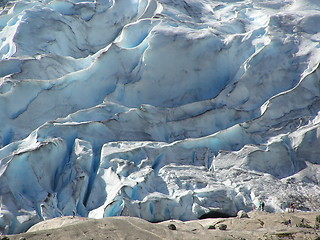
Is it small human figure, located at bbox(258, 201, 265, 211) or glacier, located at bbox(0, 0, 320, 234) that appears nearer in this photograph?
small human figure, located at bbox(258, 201, 265, 211)

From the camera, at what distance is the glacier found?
21062 millimetres

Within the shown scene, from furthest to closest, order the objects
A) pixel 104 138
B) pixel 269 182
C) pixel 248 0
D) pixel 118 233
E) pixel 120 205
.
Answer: pixel 248 0, pixel 104 138, pixel 269 182, pixel 120 205, pixel 118 233

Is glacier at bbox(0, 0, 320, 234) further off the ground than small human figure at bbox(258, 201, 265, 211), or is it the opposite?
glacier at bbox(0, 0, 320, 234)

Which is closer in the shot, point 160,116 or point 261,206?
point 261,206

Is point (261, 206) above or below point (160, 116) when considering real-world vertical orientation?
below

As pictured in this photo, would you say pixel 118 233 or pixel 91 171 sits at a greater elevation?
pixel 118 233

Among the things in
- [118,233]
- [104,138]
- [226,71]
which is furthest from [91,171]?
[226,71]

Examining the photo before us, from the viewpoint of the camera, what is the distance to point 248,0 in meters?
33.3

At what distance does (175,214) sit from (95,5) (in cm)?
1501

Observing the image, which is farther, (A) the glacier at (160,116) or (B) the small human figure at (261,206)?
A: (A) the glacier at (160,116)

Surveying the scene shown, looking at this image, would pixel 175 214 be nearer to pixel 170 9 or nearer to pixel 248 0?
pixel 170 9

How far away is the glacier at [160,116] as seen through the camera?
21062 millimetres

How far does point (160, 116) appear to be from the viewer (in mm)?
24484

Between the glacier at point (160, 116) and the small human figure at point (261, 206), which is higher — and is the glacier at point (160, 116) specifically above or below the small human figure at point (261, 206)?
above
